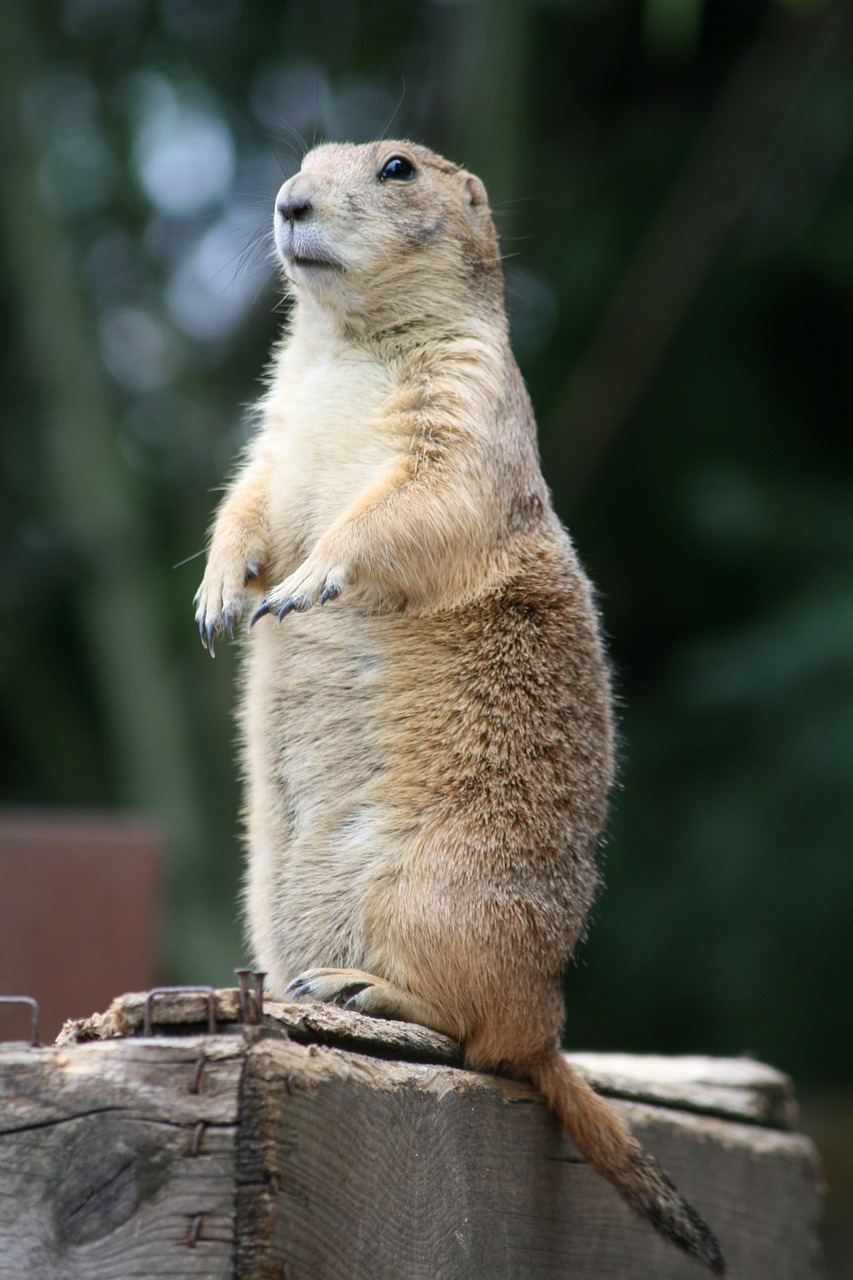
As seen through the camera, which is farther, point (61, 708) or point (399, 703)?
point (61, 708)

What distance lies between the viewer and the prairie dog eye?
4.59 metres

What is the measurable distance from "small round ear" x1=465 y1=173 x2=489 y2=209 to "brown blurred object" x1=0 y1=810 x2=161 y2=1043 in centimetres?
294

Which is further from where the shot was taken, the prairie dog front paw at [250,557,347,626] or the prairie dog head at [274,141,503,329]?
the prairie dog head at [274,141,503,329]

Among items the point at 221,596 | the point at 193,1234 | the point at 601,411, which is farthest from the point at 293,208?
the point at 601,411

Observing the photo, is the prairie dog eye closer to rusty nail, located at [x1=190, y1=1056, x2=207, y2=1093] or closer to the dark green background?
rusty nail, located at [x1=190, y1=1056, x2=207, y2=1093]

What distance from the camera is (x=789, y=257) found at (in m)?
11.8

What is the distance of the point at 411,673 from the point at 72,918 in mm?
2712

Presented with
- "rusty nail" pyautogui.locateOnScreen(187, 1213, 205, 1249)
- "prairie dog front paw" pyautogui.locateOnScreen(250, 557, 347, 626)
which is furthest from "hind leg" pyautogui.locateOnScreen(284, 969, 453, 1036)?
"rusty nail" pyautogui.locateOnScreen(187, 1213, 205, 1249)

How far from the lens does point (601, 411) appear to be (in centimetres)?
1165

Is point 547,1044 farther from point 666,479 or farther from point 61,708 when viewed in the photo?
point 61,708

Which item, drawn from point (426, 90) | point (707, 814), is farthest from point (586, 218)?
point (707, 814)

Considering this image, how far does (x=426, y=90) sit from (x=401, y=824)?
10.3m

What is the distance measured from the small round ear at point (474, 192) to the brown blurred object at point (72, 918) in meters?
2.94

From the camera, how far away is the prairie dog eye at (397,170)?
459cm
